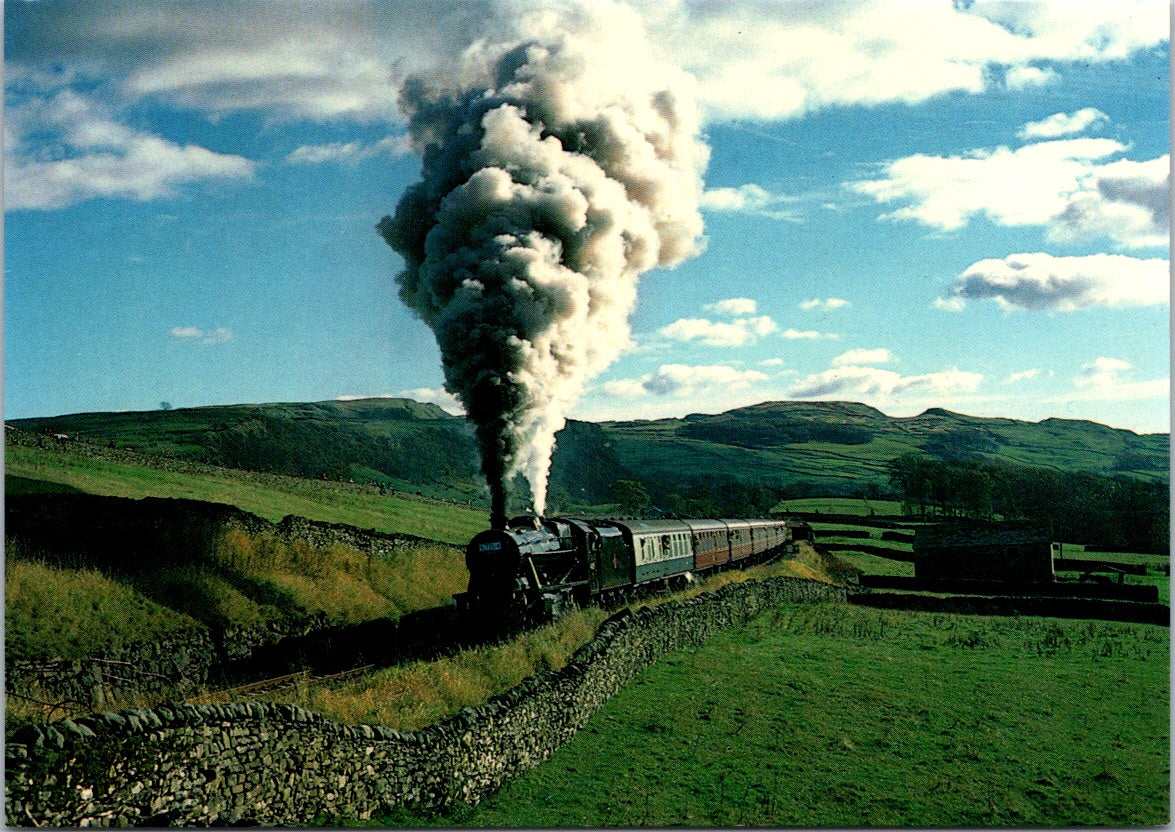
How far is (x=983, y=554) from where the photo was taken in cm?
4266

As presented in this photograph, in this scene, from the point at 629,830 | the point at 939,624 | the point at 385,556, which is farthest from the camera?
the point at 939,624

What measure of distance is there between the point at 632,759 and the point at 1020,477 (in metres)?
90.0

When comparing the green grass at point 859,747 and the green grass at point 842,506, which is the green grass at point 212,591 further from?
the green grass at point 842,506

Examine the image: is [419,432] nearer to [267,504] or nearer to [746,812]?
[267,504]

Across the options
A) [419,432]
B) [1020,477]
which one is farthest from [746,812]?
[419,432]

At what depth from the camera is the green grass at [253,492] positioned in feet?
85.4

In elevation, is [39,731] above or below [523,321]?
below

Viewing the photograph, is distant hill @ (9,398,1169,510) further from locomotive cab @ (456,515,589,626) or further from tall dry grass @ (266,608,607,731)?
tall dry grass @ (266,608,607,731)

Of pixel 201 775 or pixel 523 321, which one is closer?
pixel 201 775

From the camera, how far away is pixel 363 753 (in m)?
9.24

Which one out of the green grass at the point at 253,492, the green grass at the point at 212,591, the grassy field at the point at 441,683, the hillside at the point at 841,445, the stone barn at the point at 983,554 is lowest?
the stone barn at the point at 983,554

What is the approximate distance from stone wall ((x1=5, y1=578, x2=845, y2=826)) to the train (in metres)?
4.61

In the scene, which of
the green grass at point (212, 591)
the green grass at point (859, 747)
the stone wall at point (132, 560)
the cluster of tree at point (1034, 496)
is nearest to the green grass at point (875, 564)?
the cluster of tree at point (1034, 496)

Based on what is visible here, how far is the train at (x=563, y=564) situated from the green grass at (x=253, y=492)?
9.40 m
